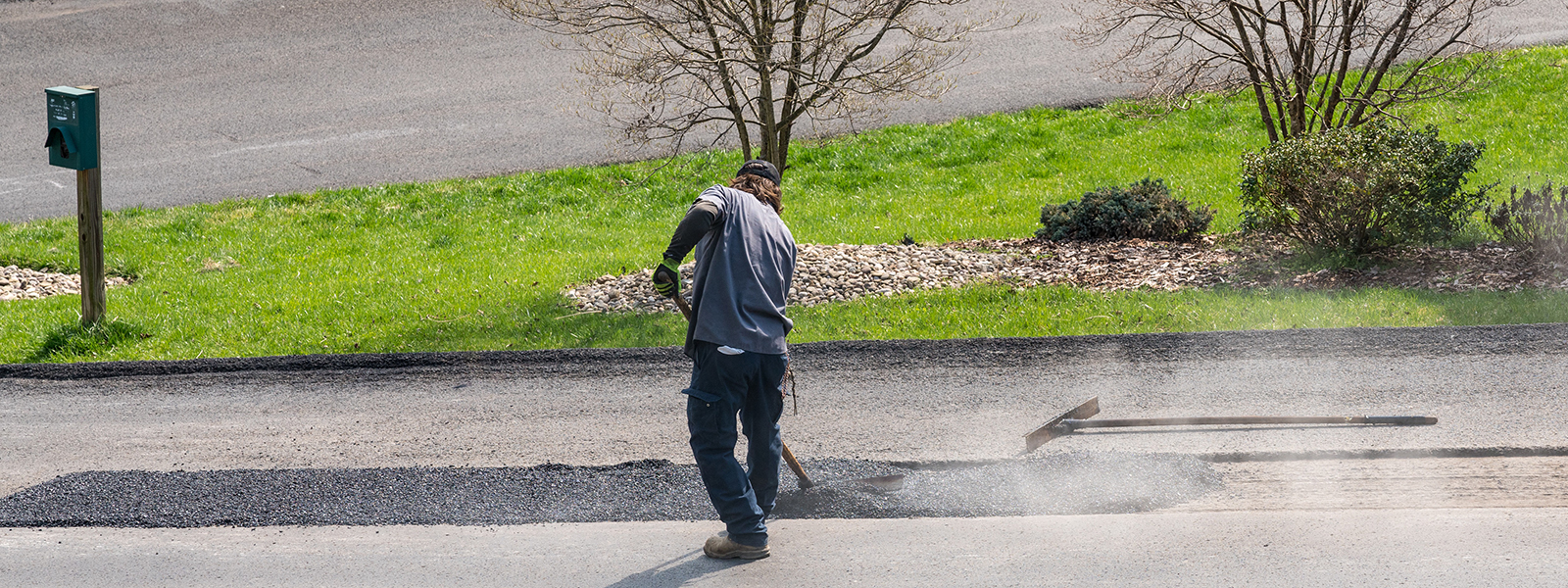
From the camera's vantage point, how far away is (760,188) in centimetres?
514

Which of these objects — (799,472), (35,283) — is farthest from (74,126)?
(799,472)

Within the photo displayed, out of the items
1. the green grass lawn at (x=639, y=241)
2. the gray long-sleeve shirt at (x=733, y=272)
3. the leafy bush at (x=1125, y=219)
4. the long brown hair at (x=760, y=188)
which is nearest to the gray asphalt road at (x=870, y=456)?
the green grass lawn at (x=639, y=241)

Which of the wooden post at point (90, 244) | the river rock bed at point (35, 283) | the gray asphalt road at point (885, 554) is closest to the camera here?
the gray asphalt road at point (885, 554)

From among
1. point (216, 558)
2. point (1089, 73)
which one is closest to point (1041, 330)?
point (216, 558)

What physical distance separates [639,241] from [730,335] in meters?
7.31

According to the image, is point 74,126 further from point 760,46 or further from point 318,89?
point 318,89

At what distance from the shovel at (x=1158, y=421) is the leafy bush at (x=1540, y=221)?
4.02 m

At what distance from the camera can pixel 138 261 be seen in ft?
39.5

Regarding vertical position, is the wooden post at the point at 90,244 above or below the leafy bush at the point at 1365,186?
below

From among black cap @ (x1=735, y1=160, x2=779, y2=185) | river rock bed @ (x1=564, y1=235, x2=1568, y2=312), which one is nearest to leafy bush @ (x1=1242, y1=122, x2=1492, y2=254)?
river rock bed @ (x1=564, y1=235, x2=1568, y2=312)

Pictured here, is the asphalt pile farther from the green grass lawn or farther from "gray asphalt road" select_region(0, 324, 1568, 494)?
the green grass lawn

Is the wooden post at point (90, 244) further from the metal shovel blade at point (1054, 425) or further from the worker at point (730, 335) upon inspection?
the metal shovel blade at point (1054, 425)

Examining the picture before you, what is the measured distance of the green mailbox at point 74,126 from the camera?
9.28m

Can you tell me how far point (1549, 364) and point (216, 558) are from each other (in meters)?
7.31
